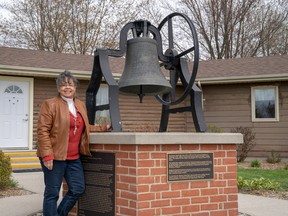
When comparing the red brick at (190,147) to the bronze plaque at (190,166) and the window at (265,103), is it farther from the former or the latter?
the window at (265,103)

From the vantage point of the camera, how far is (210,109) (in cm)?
1661

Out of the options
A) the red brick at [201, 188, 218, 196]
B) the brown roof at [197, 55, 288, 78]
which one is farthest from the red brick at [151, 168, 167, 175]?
the brown roof at [197, 55, 288, 78]

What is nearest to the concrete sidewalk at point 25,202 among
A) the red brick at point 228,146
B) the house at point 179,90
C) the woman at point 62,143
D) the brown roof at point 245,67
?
the woman at point 62,143

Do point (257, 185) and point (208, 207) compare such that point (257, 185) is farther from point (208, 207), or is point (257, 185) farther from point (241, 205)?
point (208, 207)

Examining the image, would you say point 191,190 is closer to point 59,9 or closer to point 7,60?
point 7,60

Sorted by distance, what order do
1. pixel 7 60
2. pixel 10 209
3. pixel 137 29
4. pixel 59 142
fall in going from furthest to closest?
pixel 7 60
pixel 10 209
pixel 137 29
pixel 59 142

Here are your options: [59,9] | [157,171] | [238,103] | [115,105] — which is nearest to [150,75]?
[115,105]

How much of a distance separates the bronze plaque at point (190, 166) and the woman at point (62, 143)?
0.97 m

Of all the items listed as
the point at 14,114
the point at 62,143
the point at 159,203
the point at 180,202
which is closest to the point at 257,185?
the point at 180,202

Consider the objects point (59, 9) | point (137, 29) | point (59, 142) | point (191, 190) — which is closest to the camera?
point (59, 142)

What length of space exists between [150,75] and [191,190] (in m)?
1.38

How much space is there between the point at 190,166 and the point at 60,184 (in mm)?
1435

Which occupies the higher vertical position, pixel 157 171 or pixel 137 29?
pixel 137 29

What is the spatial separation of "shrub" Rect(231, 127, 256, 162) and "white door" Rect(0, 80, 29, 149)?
710 cm
